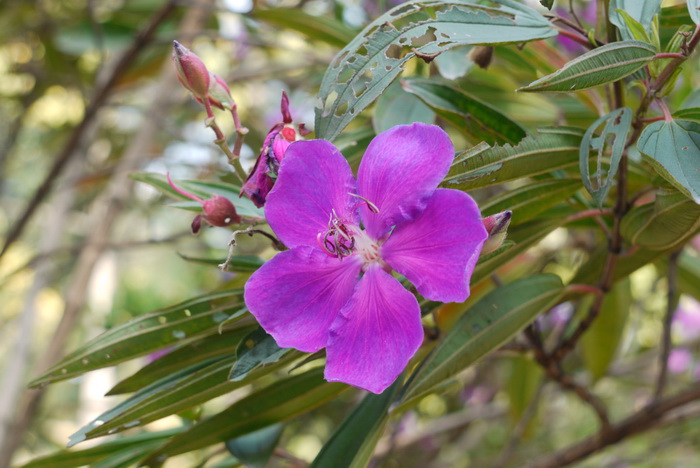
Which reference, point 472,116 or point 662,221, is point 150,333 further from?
point 662,221

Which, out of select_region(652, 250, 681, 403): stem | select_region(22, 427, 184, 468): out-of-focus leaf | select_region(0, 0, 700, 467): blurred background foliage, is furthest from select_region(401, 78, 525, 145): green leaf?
select_region(22, 427, 184, 468): out-of-focus leaf

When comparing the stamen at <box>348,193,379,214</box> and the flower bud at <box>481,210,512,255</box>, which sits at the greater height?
the flower bud at <box>481,210,512,255</box>

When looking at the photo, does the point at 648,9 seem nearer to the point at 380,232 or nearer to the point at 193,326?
the point at 380,232

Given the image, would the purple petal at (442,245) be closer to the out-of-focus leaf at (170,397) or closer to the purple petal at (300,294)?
the purple petal at (300,294)

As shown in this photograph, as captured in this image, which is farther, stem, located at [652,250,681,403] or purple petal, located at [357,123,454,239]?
stem, located at [652,250,681,403]

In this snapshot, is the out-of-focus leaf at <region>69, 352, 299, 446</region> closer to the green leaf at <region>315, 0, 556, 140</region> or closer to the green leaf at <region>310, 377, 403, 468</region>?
the green leaf at <region>310, 377, 403, 468</region>

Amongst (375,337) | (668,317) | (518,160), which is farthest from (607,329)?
(375,337)
